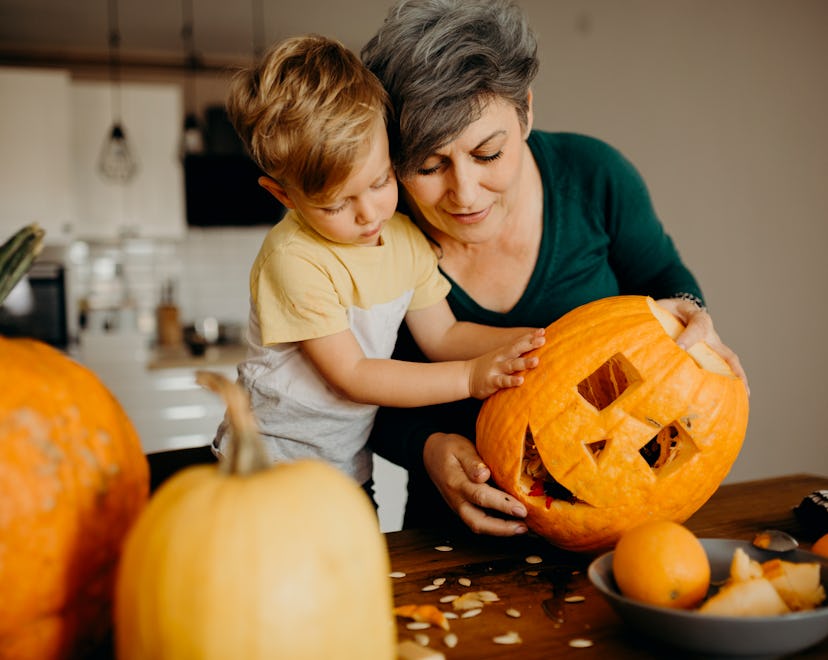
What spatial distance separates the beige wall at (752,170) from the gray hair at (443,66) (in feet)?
9.23

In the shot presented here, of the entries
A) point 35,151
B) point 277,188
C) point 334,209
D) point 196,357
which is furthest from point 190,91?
point 334,209

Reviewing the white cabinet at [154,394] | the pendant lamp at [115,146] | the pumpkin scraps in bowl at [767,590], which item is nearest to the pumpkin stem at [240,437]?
the pumpkin scraps in bowl at [767,590]

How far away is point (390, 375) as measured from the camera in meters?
1.12

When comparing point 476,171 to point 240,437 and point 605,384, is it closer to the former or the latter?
point 605,384

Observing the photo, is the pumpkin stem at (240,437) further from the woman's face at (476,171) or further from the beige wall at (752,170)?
the beige wall at (752,170)

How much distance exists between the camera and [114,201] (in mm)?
4246

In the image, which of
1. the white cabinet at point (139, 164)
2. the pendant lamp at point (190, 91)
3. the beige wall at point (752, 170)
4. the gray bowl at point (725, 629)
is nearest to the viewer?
the gray bowl at point (725, 629)

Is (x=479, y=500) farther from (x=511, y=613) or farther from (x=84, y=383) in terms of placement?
(x=84, y=383)

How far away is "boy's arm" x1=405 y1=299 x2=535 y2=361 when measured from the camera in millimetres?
1229

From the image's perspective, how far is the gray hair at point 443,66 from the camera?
105 cm

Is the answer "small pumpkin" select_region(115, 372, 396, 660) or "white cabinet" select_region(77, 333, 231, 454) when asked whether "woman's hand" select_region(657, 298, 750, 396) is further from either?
"white cabinet" select_region(77, 333, 231, 454)

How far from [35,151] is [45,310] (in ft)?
2.65

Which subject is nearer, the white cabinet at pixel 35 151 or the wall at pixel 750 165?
the wall at pixel 750 165

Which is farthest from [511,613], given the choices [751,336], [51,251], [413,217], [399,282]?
[51,251]
